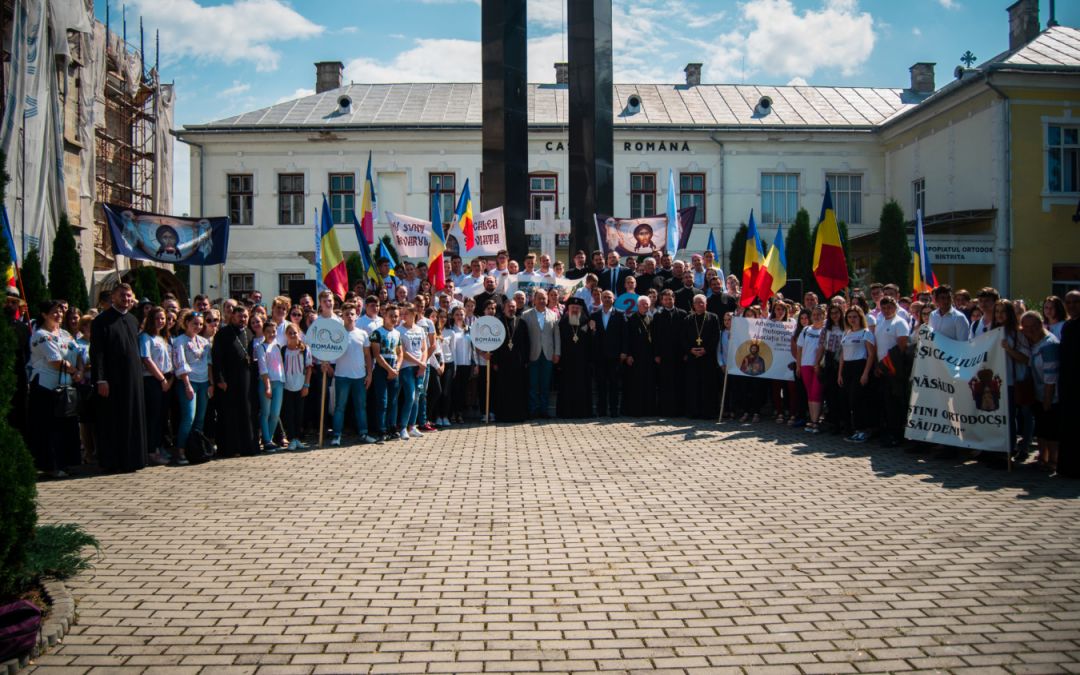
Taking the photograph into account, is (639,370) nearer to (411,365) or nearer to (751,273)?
(751,273)

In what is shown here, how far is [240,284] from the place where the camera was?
34.7 m

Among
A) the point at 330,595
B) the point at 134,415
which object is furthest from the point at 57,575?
the point at 134,415

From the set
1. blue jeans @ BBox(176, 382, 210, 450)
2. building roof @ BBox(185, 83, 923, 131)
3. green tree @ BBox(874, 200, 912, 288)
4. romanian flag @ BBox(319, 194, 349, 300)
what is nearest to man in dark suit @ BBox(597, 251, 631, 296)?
romanian flag @ BBox(319, 194, 349, 300)

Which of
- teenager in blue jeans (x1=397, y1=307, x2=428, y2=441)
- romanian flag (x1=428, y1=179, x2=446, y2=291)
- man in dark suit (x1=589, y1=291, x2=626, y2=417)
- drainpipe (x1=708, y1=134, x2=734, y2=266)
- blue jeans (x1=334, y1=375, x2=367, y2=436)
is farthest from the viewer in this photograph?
drainpipe (x1=708, y1=134, x2=734, y2=266)

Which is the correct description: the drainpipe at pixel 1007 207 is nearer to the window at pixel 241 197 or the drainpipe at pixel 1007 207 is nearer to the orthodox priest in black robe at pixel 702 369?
the orthodox priest in black robe at pixel 702 369

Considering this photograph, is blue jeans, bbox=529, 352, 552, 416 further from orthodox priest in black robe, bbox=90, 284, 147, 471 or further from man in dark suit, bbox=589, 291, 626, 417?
orthodox priest in black robe, bbox=90, 284, 147, 471

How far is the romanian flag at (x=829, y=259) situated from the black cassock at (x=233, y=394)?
29.8 ft

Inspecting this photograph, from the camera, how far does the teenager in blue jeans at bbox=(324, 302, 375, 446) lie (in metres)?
11.2

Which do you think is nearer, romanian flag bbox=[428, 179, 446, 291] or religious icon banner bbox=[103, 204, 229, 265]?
religious icon banner bbox=[103, 204, 229, 265]

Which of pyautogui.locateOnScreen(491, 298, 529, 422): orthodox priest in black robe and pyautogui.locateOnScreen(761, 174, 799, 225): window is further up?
pyautogui.locateOnScreen(761, 174, 799, 225): window

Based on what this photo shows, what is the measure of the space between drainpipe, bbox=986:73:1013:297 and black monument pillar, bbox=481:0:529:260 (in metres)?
16.9

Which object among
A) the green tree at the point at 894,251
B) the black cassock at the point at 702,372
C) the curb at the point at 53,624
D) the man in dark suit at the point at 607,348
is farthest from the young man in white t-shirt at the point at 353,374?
the green tree at the point at 894,251

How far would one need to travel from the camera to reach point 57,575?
5.27 m

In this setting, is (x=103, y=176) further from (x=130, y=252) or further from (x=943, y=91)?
(x=943, y=91)
